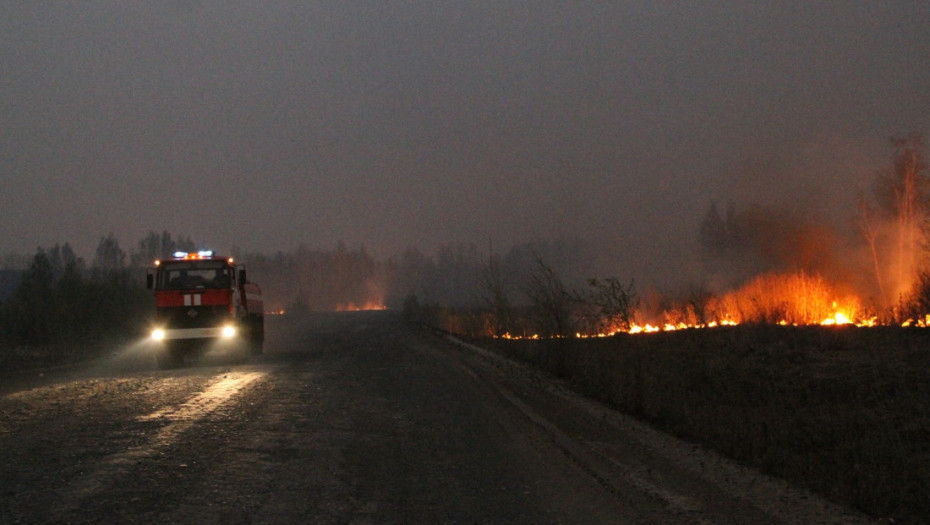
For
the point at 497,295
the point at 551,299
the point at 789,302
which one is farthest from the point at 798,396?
the point at 497,295

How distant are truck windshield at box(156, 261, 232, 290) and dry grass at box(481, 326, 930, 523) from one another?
934 centimetres

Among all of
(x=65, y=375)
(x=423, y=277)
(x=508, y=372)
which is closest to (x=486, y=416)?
(x=508, y=372)

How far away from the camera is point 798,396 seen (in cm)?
1181

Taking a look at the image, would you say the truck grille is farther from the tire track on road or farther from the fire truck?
the tire track on road

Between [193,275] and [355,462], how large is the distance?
50.1 feet

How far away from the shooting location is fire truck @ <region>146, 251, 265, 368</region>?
20.5 meters

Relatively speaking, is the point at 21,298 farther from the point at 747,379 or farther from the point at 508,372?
the point at 747,379

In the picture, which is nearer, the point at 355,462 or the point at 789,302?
the point at 355,462

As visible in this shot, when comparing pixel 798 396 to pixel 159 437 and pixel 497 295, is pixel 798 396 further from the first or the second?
pixel 497 295

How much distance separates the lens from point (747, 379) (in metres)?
13.4

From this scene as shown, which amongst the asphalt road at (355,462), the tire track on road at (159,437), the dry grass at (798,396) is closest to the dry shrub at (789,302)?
the dry grass at (798,396)

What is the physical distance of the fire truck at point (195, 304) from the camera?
20469mm

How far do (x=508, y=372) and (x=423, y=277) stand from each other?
150 meters

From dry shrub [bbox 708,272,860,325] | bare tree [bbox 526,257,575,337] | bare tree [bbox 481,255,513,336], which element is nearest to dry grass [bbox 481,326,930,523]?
bare tree [bbox 526,257,575,337]
